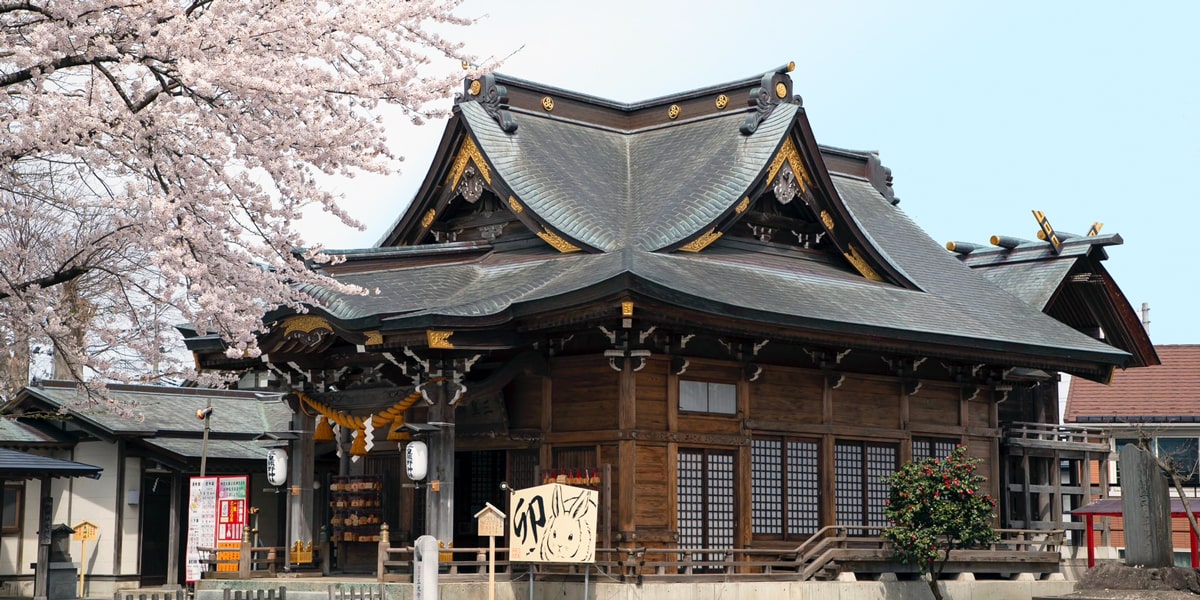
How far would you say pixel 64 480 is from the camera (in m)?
32.2

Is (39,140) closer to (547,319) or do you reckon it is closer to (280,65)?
(280,65)

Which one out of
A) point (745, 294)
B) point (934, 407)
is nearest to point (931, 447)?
point (934, 407)

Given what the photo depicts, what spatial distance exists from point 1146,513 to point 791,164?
364 inches

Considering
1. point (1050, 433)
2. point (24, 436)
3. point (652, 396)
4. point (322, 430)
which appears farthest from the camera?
point (24, 436)

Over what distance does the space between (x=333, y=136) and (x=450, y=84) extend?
1.24 metres

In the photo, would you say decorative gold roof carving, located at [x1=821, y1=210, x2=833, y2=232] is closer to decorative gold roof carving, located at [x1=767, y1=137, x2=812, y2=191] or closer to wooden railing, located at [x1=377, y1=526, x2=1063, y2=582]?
decorative gold roof carving, located at [x1=767, y1=137, x2=812, y2=191]

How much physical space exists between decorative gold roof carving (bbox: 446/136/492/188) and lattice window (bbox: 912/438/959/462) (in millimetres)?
9069

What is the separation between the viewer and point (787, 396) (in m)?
24.3

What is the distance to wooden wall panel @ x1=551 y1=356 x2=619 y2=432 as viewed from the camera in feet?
72.5

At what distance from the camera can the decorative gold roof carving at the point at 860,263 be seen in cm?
2727

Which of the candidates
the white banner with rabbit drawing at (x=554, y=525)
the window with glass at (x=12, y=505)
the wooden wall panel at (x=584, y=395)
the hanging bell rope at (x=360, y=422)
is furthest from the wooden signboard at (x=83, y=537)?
the white banner with rabbit drawing at (x=554, y=525)

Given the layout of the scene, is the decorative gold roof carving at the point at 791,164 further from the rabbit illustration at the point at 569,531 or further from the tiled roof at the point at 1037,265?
the rabbit illustration at the point at 569,531

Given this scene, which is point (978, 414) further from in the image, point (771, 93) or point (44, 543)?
point (44, 543)

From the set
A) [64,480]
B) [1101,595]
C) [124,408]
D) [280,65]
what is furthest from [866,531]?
[64,480]
